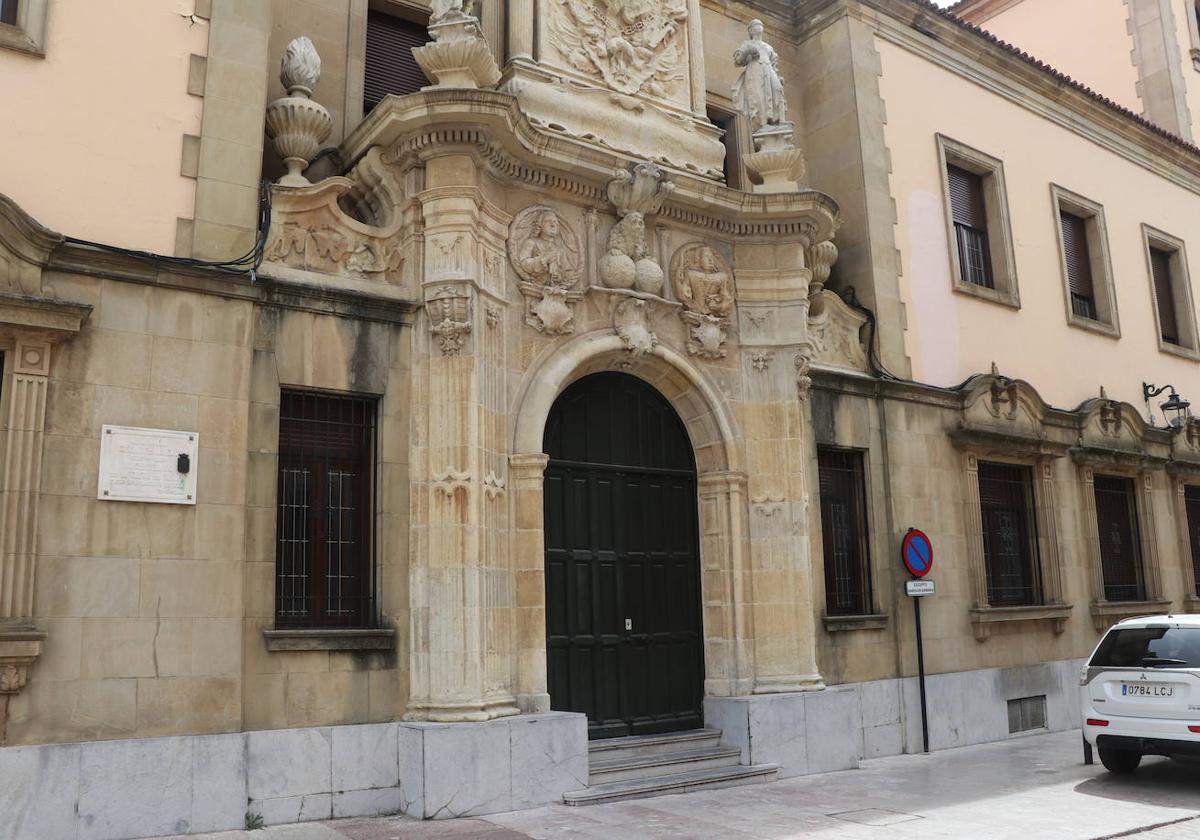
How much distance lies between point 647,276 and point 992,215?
24.4 ft

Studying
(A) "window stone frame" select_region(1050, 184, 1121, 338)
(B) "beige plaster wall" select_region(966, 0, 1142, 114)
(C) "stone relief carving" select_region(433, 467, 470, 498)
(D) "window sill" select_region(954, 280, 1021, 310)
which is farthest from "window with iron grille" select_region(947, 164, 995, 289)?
(C) "stone relief carving" select_region(433, 467, 470, 498)

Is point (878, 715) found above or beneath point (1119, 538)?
beneath

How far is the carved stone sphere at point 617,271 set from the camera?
34.5 feet

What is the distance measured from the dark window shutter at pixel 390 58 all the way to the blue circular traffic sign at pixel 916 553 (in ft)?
24.7

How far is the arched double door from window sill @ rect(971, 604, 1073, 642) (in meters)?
4.44

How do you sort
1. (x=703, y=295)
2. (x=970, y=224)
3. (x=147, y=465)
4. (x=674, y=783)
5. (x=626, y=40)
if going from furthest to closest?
1. (x=970, y=224)
2. (x=626, y=40)
3. (x=703, y=295)
4. (x=674, y=783)
5. (x=147, y=465)

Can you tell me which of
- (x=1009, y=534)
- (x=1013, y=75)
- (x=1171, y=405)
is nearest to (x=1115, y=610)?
(x=1009, y=534)

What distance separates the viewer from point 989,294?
15.1 metres

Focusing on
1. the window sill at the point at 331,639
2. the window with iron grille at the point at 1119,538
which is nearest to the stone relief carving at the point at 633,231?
the window sill at the point at 331,639

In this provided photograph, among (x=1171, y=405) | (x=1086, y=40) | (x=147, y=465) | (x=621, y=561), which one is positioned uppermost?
(x=1086, y=40)

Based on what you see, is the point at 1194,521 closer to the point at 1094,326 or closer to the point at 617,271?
the point at 1094,326

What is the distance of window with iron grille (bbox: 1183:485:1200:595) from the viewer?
58.7 feet

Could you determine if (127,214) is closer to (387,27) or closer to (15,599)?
(15,599)

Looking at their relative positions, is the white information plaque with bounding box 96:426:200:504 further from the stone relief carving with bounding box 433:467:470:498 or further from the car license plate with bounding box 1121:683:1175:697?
the car license plate with bounding box 1121:683:1175:697
